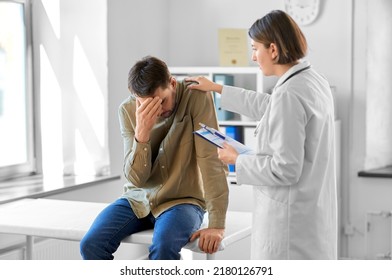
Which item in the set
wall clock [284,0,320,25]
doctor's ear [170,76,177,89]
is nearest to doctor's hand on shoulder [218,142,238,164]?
doctor's ear [170,76,177,89]

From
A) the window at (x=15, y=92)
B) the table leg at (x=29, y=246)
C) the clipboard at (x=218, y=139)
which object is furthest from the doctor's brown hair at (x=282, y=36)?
the window at (x=15, y=92)

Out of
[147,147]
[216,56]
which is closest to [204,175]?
[147,147]

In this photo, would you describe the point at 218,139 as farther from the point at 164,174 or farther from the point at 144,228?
the point at 144,228

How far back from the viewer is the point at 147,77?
101 inches

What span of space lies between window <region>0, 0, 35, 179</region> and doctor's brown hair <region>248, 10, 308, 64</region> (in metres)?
2.15

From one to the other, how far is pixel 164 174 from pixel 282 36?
76cm

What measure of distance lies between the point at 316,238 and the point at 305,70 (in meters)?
0.51

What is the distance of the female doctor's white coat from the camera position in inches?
85.9

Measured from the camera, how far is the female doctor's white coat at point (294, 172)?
218 cm

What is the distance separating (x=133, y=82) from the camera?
8.42 feet

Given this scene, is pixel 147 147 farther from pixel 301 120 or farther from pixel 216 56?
pixel 216 56

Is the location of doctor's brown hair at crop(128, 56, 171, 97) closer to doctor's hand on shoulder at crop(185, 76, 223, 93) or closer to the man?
the man

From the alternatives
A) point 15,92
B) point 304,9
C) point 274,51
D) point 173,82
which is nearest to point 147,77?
point 173,82
